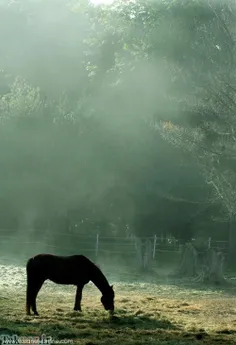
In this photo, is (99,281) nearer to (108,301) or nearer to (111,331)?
(108,301)

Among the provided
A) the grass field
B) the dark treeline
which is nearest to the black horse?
the grass field

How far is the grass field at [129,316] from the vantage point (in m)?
9.27

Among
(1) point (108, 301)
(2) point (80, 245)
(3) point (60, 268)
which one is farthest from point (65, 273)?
(2) point (80, 245)

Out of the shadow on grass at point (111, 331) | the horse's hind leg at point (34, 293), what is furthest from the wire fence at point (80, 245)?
the shadow on grass at point (111, 331)

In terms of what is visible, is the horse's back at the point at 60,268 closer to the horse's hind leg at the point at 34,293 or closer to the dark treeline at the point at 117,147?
the horse's hind leg at the point at 34,293

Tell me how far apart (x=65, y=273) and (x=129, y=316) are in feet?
5.60

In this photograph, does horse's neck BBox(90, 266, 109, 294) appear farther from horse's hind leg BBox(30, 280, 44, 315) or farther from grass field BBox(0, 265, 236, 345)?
horse's hind leg BBox(30, 280, 44, 315)

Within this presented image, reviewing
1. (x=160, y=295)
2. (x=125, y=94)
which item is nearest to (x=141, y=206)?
(x=125, y=94)

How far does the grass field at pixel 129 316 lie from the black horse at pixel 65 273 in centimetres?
39

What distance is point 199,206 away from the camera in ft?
93.4

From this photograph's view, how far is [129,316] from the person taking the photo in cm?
1169

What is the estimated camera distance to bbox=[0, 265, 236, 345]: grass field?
30.4 feet

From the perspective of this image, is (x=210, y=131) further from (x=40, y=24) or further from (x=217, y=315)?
(x=40, y=24)

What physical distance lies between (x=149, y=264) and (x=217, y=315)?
34.6ft
